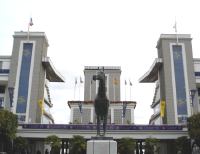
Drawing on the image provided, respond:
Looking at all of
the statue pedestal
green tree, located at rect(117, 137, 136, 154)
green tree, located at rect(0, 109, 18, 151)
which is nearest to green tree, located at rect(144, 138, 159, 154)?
green tree, located at rect(117, 137, 136, 154)

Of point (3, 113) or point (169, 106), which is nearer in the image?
point (3, 113)

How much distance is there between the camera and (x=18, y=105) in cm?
6006

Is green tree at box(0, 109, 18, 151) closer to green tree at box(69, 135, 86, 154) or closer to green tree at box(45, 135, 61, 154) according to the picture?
green tree at box(45, 135, 61, 154)

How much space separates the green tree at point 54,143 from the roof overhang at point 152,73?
1177 inches

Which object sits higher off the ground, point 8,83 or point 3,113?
point 8,83

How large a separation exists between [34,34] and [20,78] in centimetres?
1016

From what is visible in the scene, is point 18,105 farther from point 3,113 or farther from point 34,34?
point 3,113

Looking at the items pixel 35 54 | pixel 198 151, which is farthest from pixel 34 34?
pixel 198 151

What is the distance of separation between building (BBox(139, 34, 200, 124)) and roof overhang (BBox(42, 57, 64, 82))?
22.4 m

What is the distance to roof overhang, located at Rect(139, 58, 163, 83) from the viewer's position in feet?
217

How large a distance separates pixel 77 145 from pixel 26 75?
23693mm

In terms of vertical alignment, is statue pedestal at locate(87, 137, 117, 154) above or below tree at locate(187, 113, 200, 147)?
below

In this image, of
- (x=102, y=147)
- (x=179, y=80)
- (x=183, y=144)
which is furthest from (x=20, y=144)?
(x=179, y=80)

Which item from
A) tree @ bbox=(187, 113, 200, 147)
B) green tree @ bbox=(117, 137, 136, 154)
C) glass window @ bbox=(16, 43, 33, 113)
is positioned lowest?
green tree @ bbox=(117, 137, 136, 154)
